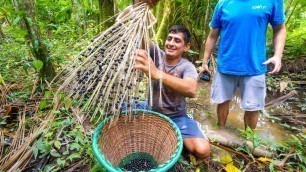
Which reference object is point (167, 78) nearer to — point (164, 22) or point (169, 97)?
point (169, 97)

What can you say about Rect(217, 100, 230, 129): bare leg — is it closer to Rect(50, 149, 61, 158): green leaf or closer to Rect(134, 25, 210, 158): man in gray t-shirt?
Rect(134, 25, 210, 158): man in gray t-shirt

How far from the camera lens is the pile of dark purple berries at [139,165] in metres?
1.86

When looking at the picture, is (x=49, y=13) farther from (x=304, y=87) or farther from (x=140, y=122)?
(x=304, y=87)

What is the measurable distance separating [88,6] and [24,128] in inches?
118

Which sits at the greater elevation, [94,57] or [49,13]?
[49,13]

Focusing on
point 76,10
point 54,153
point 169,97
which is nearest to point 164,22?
point 76,10

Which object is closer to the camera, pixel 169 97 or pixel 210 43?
pixel 169 97

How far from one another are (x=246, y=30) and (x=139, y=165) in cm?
141

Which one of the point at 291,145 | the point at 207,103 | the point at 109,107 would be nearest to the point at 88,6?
the point at 207,103

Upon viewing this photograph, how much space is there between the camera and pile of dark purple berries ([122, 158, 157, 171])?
6.09 ft

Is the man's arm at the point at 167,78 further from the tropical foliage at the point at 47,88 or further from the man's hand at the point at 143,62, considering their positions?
the tropical foliage at the point at 47,88

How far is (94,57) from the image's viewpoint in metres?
1.51

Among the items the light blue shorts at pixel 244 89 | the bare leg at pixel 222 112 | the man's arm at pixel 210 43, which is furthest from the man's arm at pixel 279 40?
the bare leg at pixel 222 112

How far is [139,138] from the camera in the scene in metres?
1.96
